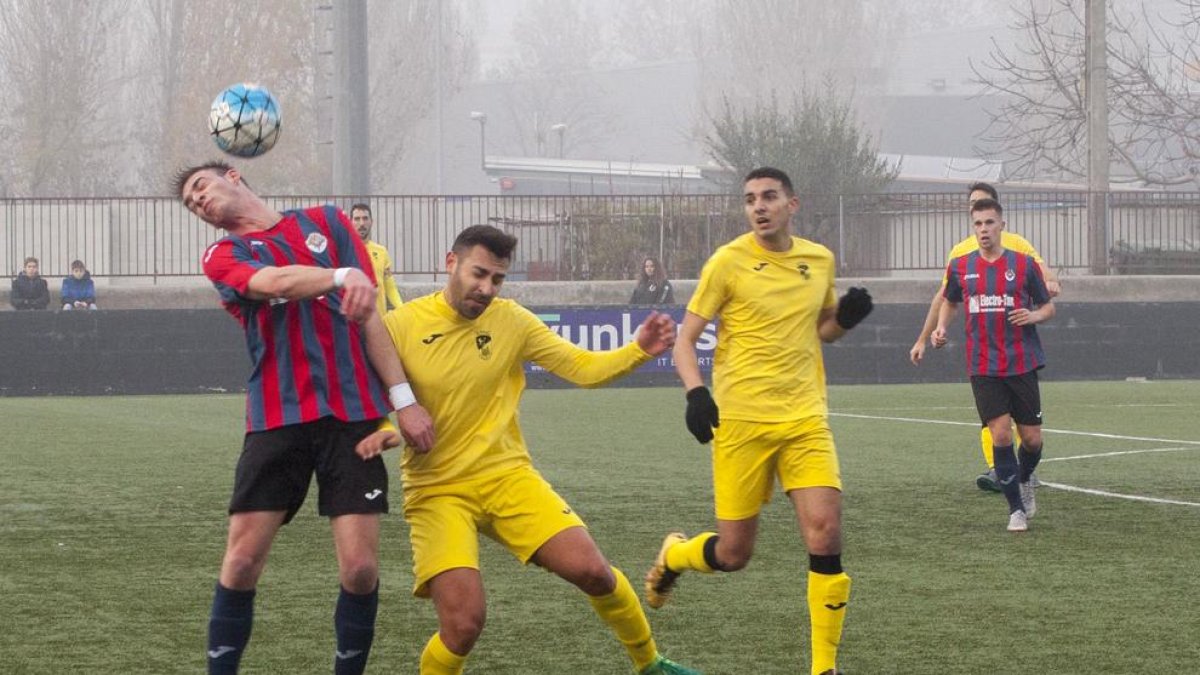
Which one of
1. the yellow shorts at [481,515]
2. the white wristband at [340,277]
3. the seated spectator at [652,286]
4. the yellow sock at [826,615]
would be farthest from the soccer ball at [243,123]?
the seated spectator at [652,286]

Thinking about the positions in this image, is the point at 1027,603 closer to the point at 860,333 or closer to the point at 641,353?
the point at 641,353

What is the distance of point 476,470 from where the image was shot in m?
6.21

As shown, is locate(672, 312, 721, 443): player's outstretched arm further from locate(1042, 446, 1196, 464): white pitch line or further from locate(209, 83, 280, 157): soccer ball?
locate(1042, 446, 1196, 464): white pitch line

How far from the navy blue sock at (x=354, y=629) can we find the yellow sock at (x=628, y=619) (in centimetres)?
75

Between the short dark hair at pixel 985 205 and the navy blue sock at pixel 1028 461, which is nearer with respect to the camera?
the navy blue sock at pixel 1028 461

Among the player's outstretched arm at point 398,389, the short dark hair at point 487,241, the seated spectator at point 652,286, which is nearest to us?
the player's outstretched arm at point 398,389

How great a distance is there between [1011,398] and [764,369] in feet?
13.9

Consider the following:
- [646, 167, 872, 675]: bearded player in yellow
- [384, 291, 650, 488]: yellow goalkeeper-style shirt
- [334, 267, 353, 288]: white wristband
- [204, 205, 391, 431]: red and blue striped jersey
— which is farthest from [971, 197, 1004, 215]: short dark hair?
[334, 267, 353, 288]: white wristband

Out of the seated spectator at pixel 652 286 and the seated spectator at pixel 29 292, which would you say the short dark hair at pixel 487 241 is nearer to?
the seated spectator at pixel 652 286

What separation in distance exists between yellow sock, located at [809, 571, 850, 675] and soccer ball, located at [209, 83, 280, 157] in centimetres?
256

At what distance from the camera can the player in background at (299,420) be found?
591cm

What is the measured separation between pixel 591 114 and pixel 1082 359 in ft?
262

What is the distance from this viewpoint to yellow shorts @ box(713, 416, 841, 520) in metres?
7.19

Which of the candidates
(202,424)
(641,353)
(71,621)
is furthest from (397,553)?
(202,424)
